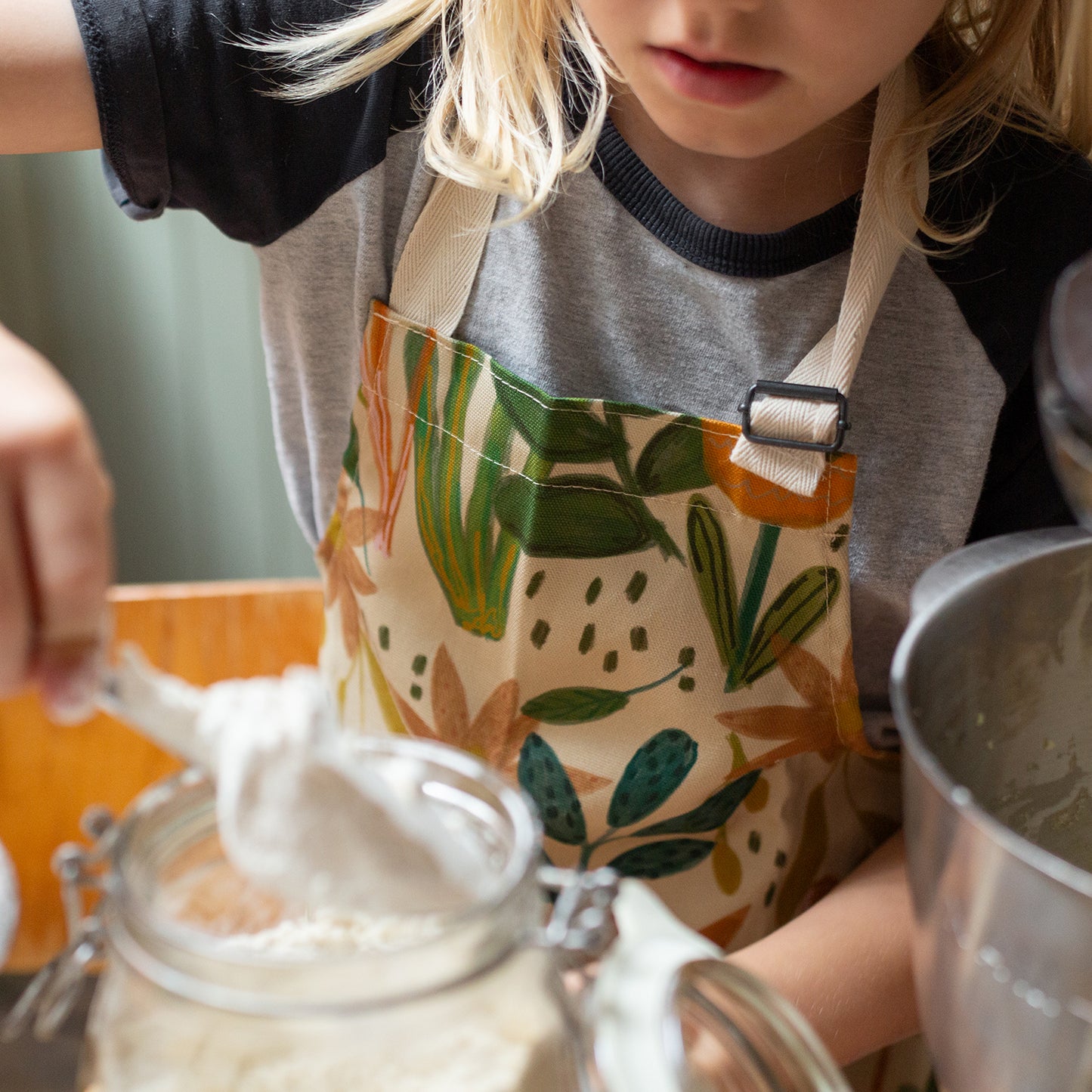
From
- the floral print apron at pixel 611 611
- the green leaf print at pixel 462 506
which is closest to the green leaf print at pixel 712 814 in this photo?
the floral print apron at pixel 611 611

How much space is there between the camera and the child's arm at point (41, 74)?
0.48m

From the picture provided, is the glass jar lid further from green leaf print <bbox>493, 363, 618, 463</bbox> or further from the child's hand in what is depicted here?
green leaf print <bbox>493, 363, 618, 463</bbox>

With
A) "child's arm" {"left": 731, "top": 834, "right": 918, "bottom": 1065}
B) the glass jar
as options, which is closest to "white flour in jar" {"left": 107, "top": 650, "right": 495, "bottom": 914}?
the glass jar

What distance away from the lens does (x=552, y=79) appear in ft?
1.78

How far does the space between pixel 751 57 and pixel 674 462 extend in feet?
0.52

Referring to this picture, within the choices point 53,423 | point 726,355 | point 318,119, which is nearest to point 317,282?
point 318,119

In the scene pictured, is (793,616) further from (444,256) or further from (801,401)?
(444,256)

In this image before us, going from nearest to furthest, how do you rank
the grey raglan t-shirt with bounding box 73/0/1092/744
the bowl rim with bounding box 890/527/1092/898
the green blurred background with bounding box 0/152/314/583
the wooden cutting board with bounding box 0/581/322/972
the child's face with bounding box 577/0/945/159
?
the bowl rim with bounding box 890/527/1092/898, the child's face with bounding box 577/0/945/159, the grey raglan t-shirt with bounding box 73/0/1092/744, the wooden cutting board with bounding box 0/581/322/972, the green blurred background with bounding box 0/152/314/583

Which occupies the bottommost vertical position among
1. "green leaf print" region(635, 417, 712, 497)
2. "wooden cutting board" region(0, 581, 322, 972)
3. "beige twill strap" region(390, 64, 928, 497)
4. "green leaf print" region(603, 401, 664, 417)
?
"wooden cutting board" region(0, 581, 322, 972)

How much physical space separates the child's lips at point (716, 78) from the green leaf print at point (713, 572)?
6.2 inches

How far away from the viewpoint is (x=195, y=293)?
46.1 inches

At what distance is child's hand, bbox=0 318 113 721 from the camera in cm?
23

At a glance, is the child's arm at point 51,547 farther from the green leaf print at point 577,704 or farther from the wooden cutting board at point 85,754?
the wooden cutting board at point 85,754

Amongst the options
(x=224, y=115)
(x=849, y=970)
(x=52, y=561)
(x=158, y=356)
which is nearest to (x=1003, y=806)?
(x=849, y=970)
